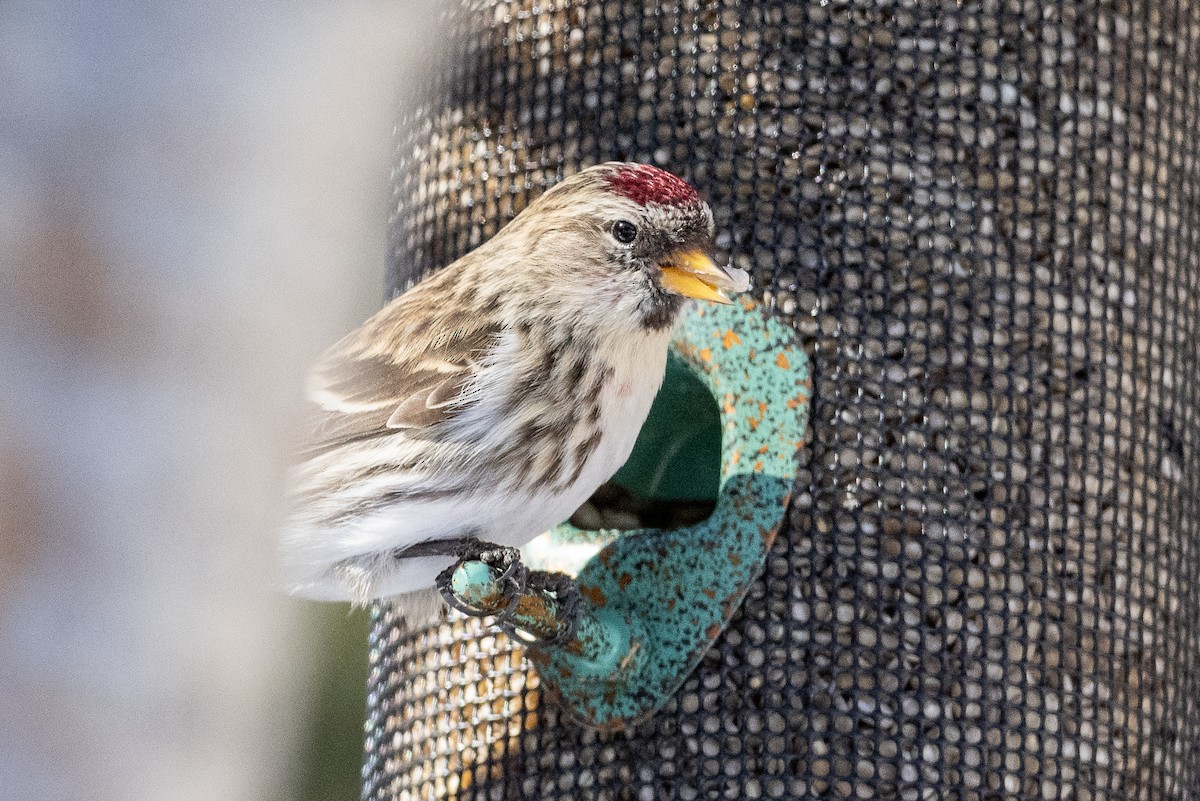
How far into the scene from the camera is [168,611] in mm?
708

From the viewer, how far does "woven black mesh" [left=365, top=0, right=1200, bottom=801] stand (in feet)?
8.13

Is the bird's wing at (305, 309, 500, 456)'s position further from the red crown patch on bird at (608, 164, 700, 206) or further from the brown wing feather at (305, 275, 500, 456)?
the red crown patch on bird at (608, 164, 700, 206)

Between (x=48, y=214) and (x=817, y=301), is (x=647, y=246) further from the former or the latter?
(x=48, y=214)

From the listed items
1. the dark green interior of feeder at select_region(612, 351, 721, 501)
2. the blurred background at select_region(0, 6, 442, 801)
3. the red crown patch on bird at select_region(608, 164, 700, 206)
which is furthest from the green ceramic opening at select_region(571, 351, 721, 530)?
the blurred background at select_region(0, 6, 442, 801)

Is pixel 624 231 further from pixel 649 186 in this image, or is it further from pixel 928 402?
pixel 928 402

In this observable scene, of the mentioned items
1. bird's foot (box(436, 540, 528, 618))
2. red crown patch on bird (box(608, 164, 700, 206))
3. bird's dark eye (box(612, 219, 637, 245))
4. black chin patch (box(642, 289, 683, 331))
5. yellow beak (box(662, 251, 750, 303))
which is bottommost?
bird's foot (box(436, 540, 528, 618))

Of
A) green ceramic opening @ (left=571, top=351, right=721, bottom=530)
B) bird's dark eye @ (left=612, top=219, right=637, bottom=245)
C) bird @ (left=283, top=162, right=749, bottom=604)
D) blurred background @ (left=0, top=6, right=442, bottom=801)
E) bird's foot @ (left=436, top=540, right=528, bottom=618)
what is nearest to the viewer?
blurred background @ (left=0, top=6, right=442, bottom=801)

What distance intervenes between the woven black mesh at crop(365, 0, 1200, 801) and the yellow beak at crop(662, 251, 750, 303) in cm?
27

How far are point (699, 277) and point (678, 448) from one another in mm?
668

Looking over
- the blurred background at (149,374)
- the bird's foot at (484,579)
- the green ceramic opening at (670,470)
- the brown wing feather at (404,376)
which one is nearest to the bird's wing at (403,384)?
the brown wing feather at (404,376)

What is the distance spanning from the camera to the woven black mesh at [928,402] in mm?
2477

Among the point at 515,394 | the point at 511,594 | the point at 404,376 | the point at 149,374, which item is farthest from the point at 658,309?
the point at 149,374

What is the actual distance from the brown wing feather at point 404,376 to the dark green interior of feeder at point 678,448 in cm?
50

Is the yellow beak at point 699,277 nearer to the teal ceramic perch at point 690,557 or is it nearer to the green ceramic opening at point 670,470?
the teal ceramic perch at point 690,557
